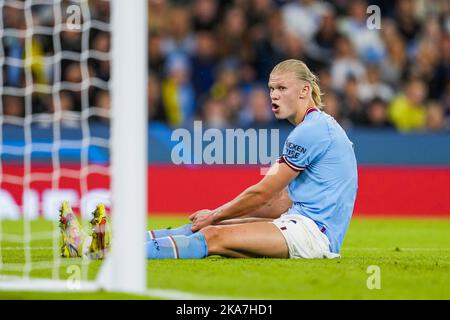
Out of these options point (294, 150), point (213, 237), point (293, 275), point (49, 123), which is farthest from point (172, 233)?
point (49, 123)

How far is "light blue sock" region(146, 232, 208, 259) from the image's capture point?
6.36 meters

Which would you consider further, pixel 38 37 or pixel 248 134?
pixel 38 37

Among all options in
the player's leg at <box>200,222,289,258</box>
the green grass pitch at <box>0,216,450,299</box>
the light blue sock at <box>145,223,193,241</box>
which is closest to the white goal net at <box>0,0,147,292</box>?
the light blue sock at <box>145,223,193,241</box>

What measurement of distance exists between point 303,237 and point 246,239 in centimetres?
37

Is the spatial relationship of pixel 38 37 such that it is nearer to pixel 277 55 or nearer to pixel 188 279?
pixel 277 55

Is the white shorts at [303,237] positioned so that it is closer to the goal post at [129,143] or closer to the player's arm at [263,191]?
the player's arm at [263,191]

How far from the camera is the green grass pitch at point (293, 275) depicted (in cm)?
521

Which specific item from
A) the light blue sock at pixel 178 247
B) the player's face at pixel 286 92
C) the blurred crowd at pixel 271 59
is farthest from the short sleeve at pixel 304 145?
the blurred crowd at pixel 271 59

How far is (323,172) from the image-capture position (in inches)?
250

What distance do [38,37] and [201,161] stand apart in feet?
8.94

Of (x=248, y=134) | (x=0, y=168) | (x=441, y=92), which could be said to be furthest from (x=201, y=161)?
(x=441, y=92)

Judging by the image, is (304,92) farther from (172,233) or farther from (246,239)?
(172,233)

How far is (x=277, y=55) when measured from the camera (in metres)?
12.7
